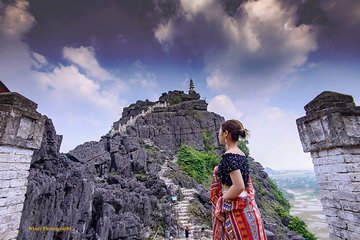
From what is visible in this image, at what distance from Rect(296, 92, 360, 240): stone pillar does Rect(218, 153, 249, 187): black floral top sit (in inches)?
82.7

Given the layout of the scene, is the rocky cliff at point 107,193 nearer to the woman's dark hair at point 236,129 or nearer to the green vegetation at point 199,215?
the green vegetation at point 199,215

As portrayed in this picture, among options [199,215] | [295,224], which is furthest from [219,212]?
[295,224]

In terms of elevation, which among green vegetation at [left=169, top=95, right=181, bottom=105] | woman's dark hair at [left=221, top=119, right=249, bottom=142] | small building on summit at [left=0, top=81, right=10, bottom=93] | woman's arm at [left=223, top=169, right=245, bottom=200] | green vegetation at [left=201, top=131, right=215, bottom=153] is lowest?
woman's arm at [left=223, top=169, right=245, bottom=200]

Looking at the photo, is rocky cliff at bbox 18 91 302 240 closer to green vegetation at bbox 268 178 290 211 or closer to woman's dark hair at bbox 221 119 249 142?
green vegetation at bbox 268 178 290 211

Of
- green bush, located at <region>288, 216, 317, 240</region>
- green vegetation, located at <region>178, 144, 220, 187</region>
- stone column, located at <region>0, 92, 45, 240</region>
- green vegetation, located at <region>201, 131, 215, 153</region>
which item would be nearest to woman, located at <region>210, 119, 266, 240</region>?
stone column, located at <region>0, 92, 45, 240</region>

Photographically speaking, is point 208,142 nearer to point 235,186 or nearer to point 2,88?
point 2,88

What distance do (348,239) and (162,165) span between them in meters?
22.8

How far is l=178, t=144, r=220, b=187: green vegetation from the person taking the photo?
25.7 meters

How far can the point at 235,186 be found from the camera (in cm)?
217

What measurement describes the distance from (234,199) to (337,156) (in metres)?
2.35

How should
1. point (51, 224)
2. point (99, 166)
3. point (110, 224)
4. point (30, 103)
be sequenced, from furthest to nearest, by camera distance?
point (99, 166) < point (110, 224) < point (51, 224) < point (30, 103)

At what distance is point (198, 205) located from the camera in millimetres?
17078

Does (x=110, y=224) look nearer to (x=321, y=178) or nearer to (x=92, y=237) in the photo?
(x=92, y=237)

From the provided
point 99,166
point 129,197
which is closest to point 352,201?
point 129,197
